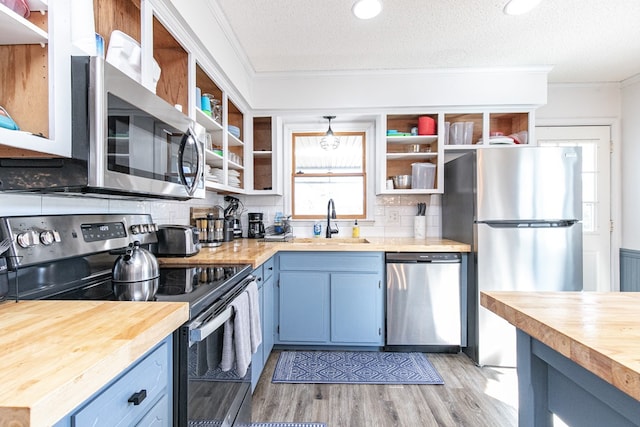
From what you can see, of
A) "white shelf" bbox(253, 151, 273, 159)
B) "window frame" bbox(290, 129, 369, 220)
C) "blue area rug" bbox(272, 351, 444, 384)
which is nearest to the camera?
"blue area rug" bbox(272, 351, 444, 384)

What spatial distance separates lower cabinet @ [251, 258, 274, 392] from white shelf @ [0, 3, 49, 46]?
1.36 m

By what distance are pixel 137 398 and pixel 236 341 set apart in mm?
571

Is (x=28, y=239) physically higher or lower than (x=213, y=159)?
lower

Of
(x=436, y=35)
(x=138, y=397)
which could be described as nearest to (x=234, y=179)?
(x=436, y=35)

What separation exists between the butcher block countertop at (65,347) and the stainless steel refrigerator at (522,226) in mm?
2190

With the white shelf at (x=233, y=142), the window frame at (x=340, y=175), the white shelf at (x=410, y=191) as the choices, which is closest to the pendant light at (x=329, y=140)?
the window frame at (x=340, y=175)

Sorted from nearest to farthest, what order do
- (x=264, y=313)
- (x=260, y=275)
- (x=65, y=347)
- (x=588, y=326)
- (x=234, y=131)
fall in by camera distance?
(x=65, y=347) → (x=588, y=326) → (x=260, y=275) → (x=264, y=313) → (x=234, y=131)

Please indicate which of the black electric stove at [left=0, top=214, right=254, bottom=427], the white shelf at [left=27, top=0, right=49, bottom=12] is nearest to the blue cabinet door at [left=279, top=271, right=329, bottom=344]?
the black electric stove at [left=0, top=214, right=254, bottom=427]

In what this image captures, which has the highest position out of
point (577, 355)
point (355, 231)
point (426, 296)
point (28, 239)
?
point (28, 239)

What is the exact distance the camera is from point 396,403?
6.10 feet

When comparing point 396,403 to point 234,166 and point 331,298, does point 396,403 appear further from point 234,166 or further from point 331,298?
point 234,166

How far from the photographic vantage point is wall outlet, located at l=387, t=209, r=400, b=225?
3062 mm

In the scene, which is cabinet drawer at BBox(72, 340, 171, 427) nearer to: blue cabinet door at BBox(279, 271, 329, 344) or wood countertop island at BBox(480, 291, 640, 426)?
wood countertop island at BBox(480, 291, 640, 426)

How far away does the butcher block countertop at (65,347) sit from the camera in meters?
0.43
